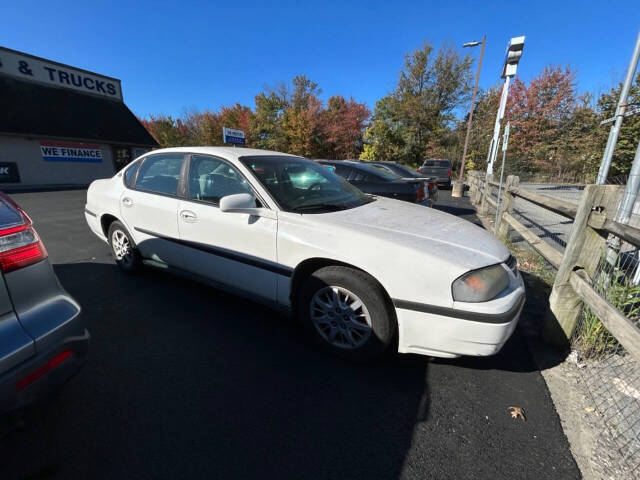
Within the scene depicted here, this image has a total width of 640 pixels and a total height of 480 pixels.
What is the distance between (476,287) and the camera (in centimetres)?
185

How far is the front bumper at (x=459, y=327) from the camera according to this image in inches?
72.2

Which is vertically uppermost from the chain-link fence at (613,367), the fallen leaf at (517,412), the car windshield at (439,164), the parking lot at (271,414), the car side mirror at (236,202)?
the car windshield at (439,164)

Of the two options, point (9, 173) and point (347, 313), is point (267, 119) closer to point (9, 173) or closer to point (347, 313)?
point (9, 173)

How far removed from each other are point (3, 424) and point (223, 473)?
960mm

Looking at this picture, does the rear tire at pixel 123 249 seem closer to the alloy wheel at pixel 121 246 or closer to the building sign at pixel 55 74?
the alloy wheel at pixel 121 246

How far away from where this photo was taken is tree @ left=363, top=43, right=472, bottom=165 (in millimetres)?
30844

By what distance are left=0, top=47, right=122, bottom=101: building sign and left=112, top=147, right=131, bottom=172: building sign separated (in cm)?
422

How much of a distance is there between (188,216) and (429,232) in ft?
7.13

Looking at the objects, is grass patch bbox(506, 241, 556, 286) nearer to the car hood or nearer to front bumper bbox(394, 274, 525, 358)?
the car hood

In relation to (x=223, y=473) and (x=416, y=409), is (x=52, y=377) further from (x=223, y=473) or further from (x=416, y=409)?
(x=416, y=409)

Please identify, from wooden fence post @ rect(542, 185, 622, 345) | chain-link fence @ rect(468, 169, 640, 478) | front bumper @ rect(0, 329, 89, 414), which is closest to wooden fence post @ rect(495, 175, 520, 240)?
chain-link fence @ rect(468, 169, 640, 478)

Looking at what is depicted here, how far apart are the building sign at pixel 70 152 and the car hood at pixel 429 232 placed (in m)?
22.0

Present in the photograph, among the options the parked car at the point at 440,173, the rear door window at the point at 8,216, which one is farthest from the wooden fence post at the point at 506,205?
the parked car at the point at 440,173

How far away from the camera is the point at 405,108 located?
3095cm
